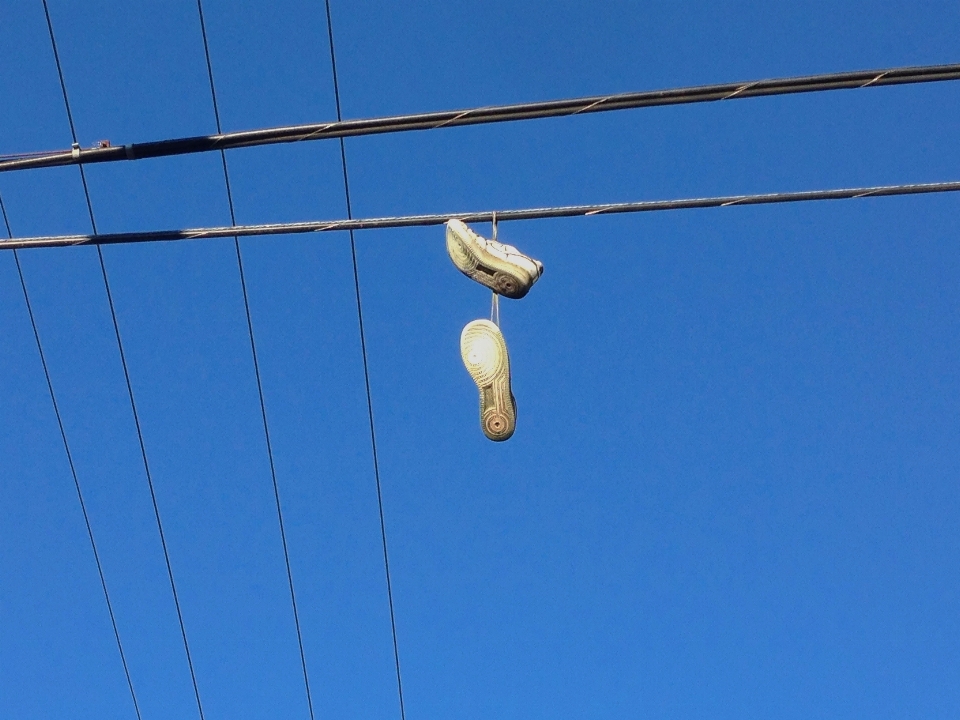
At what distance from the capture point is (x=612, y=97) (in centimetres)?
361

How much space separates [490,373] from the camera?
4.28 meters

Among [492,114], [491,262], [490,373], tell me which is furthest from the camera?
[490,373]

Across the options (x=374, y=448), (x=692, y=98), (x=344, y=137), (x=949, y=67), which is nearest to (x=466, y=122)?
(x=344, y=137)

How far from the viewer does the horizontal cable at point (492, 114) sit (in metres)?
3.42

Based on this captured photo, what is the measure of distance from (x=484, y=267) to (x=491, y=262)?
41mm

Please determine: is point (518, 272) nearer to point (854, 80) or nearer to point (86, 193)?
point (854, 80)

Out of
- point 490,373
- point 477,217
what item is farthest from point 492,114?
point 490,373

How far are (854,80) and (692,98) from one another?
54 centimetres

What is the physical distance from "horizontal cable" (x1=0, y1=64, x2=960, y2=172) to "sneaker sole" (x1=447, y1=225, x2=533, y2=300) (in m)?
0.48

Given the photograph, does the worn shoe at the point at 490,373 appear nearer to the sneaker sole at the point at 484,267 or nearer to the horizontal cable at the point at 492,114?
the sneaker sole at the point at 484,267

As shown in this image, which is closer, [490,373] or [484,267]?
[484,267]

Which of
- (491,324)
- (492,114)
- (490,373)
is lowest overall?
(490,373)

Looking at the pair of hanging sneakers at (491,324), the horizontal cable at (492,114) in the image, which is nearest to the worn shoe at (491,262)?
the pair of hanging sneakers at (491,324)

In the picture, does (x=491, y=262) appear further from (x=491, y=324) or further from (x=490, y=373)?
(x=490, y=373)
